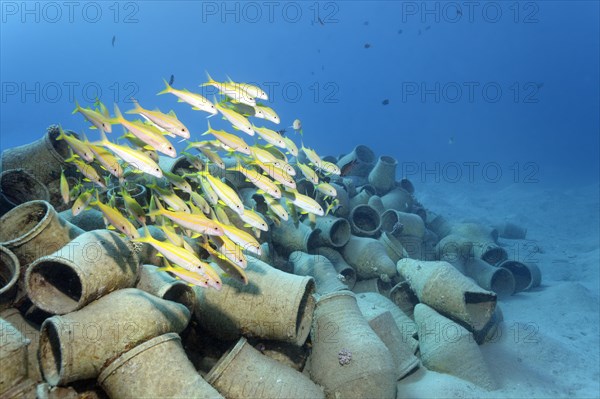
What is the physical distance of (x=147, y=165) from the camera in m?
3.57

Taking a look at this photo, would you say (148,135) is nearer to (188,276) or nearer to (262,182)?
(262,182)

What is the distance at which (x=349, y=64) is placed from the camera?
445 ft

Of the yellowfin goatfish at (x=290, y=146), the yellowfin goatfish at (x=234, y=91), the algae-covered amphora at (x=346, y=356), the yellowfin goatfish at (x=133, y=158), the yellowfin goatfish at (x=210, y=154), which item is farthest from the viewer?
the yellowfin goatfish at (x=290, y=146)

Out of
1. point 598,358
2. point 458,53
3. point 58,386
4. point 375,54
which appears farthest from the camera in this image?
Answer: point 375,54

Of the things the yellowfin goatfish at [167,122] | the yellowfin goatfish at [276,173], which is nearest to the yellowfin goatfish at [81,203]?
the yellowfin goatfish at [167,122]

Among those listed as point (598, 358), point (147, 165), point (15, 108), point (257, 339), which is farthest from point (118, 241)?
point (15, 108)

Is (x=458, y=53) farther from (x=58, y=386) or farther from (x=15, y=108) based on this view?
(x=58, y=386)

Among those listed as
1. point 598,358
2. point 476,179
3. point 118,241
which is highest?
point 118,241

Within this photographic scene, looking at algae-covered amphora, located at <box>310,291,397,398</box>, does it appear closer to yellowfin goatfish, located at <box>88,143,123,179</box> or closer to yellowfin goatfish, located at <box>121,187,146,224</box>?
yellowfin goatfish, located at <box>121,187,146,224</box>

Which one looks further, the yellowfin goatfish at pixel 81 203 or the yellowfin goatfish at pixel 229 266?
the yellowfin goatfish at pixel 81 203

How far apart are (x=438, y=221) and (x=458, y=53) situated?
447ft

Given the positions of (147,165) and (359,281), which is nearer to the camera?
(147,165)

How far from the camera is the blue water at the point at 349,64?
3474 inches

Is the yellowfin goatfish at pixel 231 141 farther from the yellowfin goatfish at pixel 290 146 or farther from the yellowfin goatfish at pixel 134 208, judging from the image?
the yellowfin goatfish at pixel 134 208
